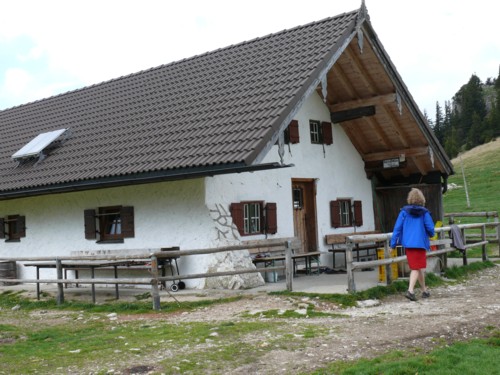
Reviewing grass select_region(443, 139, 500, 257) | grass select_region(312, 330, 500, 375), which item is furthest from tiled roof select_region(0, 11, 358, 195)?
grass select_region(443, 139, 500, 257)

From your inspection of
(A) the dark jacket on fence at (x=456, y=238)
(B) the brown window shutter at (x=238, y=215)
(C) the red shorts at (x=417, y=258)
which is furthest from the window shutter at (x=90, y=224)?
(A) the dark jacket on fence at (x=456, y=238)

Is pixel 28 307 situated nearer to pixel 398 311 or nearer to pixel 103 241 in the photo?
pixel 103 241

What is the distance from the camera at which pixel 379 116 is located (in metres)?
16.1

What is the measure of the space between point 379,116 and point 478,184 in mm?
34973

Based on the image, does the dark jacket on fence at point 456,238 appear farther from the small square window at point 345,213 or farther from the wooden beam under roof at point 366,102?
the small square window at point 345,213

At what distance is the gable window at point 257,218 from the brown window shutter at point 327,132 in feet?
10.4

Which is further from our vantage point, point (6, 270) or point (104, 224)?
point (6, 270)

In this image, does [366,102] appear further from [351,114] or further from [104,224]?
[104,224]

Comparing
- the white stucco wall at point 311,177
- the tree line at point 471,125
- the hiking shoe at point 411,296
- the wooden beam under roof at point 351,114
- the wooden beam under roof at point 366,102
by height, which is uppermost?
the tree line at point 471,125

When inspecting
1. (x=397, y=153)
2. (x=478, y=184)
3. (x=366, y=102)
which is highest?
(x=366, y=102)

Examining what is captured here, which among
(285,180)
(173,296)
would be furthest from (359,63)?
(173,296)

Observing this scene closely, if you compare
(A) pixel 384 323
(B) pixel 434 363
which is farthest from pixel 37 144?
(B) pixel 434 363

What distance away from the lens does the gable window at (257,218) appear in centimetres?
1367

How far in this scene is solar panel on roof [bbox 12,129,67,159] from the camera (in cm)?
1603
